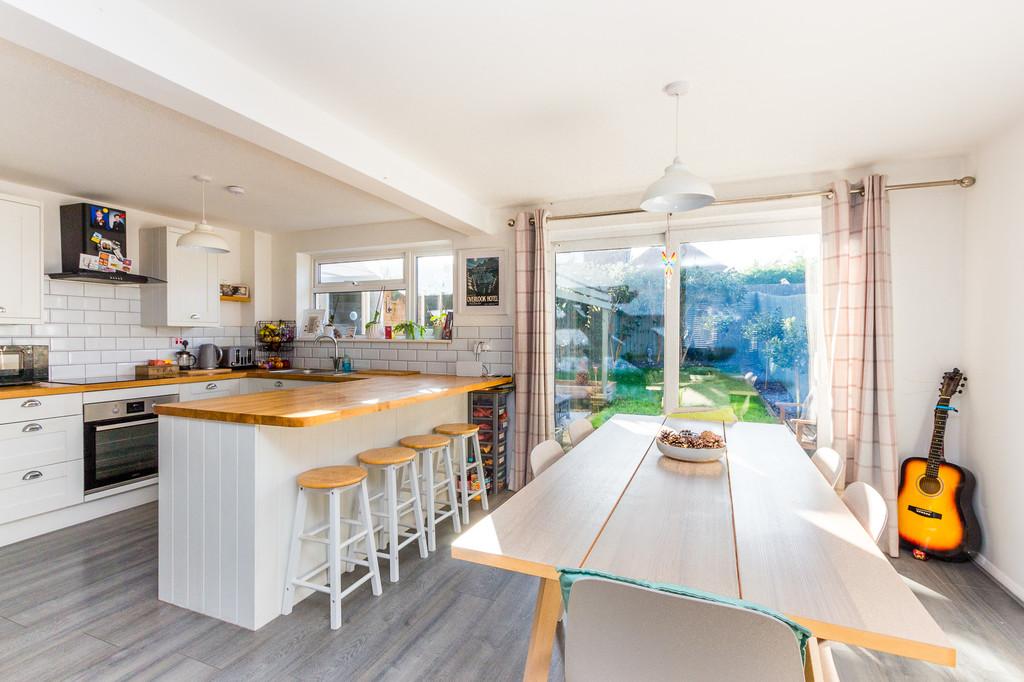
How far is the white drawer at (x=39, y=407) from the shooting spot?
121 inches

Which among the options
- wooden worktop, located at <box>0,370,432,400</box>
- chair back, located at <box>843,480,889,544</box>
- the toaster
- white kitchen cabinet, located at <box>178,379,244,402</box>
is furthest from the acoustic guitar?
the toaster

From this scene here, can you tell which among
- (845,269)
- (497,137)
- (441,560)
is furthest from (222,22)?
(845,269)

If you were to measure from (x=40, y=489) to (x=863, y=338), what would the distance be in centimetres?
529

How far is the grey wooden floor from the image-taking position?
1.94 metres

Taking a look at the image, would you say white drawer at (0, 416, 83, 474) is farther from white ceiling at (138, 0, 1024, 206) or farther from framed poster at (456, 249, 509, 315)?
framed poster at (456, 249, 509, 315)

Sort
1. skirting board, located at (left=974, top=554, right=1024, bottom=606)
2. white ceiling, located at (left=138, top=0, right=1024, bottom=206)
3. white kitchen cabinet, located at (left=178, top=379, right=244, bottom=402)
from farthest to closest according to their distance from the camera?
white kitchen cabinet, located at (left=178, top=379, right=244, bottom=402) → skirting board, located at (left=974, top=554, right=1024, bottom=606) → white ceiling, located at (left=138, top=0, right=1024, bottom=206)

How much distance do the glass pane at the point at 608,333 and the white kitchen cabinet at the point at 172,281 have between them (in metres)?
3.28

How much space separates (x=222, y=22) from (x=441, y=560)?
2.73 metres

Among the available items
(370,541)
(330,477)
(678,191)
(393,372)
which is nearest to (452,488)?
(370,541)

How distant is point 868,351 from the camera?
3.11m

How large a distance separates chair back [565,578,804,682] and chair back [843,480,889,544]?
893 mm

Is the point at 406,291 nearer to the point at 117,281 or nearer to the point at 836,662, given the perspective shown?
the point at 117,281

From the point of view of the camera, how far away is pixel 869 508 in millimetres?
1640

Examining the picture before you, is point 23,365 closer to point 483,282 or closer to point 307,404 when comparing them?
point 307,404
